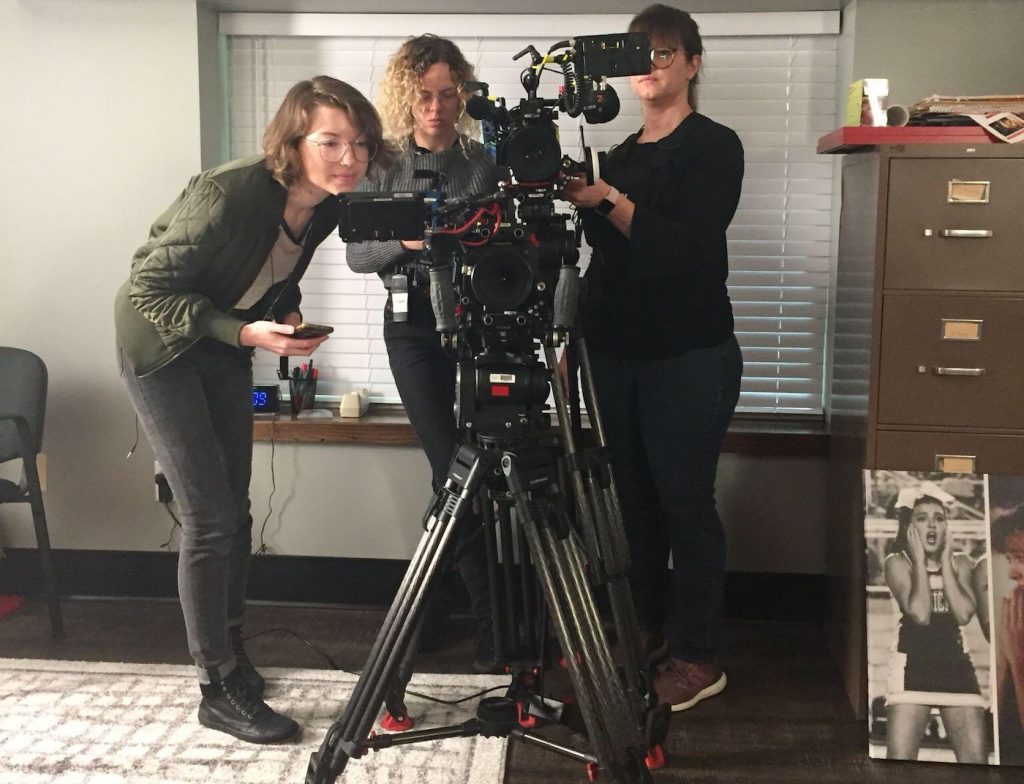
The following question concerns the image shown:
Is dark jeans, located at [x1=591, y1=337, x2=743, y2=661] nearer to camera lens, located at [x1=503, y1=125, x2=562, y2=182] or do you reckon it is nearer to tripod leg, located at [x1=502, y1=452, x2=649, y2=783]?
tripod leg, located at [x1=502, y1=452, x2=649, y2=783]

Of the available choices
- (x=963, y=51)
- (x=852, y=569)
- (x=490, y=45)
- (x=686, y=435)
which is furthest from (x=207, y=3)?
(x=852, y=569)

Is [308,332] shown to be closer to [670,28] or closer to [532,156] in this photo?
[532,156]

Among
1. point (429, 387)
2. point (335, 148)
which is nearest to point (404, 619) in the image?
point (429, 387)

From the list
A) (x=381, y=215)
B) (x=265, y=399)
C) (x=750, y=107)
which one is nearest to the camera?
(x=381, y=215)

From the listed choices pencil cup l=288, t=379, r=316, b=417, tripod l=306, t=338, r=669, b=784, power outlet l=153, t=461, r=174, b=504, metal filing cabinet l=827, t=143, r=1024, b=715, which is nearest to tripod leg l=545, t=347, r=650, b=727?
tripod l=306, t=338, r=669, b=784

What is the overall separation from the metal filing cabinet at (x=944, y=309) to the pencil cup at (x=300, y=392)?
1505 mm

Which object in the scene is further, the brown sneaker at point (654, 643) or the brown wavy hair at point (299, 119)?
the brown sneaker at point (654, 643)

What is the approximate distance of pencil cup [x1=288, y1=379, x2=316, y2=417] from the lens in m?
2.73

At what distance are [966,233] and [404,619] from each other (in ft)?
4.31

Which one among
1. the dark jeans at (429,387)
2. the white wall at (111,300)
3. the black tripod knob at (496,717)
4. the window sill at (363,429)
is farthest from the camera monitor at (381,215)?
the white wall at (111,300)

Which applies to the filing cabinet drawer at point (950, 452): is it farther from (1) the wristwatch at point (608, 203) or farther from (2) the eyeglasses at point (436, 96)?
(2) the eyeglasses at point (436, 96)

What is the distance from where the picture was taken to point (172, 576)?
2.77 m

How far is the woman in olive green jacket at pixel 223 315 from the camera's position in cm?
181

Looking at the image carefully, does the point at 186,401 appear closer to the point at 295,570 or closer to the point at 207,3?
the point at 295,570
